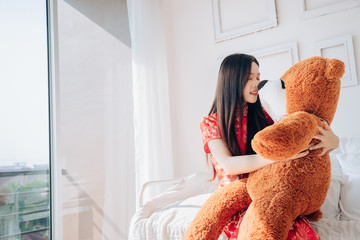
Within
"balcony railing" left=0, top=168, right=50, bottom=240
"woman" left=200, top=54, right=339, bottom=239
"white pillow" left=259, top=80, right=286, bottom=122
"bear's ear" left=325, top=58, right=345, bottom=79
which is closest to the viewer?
"bear's ear" left=325, top=58, right=345, bottom=79

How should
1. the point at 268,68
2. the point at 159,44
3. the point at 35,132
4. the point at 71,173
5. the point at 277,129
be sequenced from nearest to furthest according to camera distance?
the point at 277,129
the point at 35,132
the point at 71,173
the point at 268,68
the point at 159,44

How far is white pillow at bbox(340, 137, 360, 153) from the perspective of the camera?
1698 mm

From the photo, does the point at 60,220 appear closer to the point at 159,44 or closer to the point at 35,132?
the point at 35,132

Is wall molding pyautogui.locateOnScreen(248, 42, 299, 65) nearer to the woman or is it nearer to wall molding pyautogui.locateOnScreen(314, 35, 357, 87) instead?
wall molding pyautogui.locateOnScreen(314, 35, 357, 87)

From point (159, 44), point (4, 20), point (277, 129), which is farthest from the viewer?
point (159, 44)

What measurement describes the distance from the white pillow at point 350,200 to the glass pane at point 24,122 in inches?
63.3

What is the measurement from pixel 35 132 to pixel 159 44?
3.94ft

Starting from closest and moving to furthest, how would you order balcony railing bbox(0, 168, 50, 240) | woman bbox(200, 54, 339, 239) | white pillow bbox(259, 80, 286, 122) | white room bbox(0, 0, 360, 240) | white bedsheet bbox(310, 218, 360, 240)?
white bedsheet bbox(310, 218, 360, 240)
white pillow bbox(259, 80, 286, 122)
woman bbox(200, 54, 339, 239)
balcony railing bbox(0, 168, 50, 240)
white room bbox(0, 0, 360, 240)

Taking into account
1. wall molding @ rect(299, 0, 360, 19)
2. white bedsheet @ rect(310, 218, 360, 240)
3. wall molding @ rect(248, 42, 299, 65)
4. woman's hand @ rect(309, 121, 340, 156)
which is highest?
wall molding @ rect(299, 0, 360, 19)

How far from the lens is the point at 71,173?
6.76 ft

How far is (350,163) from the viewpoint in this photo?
5.11ft

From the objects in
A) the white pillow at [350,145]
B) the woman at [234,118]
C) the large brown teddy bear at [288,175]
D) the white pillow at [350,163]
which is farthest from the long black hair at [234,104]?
the white pillow at [350,145]

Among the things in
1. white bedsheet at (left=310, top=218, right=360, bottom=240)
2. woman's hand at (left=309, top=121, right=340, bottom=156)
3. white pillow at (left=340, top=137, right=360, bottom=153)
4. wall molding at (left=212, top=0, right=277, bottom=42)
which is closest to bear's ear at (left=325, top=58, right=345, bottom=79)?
woman's hand at (left=309, top=121, right=340, bottom=156)

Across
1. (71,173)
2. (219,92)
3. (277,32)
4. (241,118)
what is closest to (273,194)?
(241,118)
